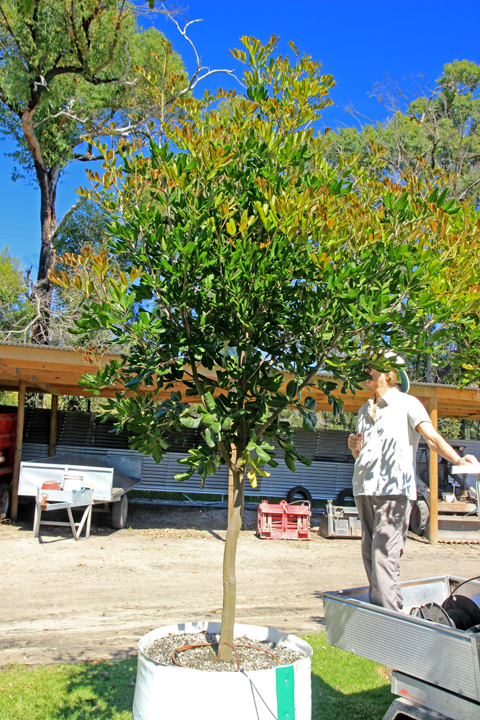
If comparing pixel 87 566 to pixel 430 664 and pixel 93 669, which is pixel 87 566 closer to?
pixel 93 669

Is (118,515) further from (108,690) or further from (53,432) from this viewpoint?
(108,690)

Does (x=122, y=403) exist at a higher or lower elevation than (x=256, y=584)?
higher

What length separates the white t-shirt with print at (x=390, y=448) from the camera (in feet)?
10.2

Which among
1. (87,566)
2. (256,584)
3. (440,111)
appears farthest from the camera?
(440,111)

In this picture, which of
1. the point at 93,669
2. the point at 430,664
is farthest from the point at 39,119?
the point at 430,664

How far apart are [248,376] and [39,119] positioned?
18.8m

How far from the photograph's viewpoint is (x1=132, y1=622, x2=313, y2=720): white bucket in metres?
2.39

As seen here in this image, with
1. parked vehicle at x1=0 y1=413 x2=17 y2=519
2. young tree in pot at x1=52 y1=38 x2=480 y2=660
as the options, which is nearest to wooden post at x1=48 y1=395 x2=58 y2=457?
parked vehicle at x1=0 y1=413 x2=17 y2=519

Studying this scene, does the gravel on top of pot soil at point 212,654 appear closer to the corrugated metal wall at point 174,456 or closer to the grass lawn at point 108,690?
the grass lawn at point 108,690

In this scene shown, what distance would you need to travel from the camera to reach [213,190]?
8.84 ft

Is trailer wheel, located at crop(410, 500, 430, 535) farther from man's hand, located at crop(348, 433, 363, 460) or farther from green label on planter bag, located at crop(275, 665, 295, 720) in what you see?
green label on planter bag, located at crop(275, 665, 295, 720)

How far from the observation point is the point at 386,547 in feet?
10.0

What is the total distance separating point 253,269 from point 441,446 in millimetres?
1357

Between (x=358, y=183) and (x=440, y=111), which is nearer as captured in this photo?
(x=358, y=183)
